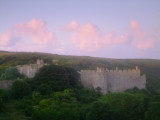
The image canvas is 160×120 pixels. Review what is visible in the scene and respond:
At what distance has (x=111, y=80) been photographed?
52.9m

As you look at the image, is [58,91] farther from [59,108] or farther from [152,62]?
[152,62]

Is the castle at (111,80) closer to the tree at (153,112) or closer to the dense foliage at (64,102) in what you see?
the dense foliage at (64,102)

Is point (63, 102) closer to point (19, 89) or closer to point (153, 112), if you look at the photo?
point (19, 89)

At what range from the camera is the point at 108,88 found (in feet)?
172

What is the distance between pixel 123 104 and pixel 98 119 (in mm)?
5854

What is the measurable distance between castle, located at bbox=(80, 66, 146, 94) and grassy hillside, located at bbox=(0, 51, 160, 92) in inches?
362

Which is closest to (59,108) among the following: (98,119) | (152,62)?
(98,119)

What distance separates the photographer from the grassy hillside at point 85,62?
78412 millimetres

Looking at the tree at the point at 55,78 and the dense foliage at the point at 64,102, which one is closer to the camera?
the dense foliage at the point at 64,102

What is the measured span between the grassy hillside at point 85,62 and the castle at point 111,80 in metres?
9.20

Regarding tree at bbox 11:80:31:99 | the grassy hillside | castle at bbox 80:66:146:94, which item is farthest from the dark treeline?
the grassy hillside

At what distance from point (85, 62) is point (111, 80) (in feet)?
111

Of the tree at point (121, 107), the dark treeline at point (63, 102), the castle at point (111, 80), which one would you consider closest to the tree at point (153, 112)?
the dark treeline at point (63, 102)

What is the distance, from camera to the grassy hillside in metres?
78.4
